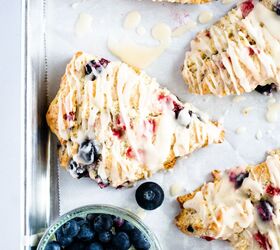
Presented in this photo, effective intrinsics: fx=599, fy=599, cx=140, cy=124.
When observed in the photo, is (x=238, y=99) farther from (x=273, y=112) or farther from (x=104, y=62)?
(x=104, y=62)

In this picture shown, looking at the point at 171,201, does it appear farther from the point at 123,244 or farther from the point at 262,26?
the point at 262,26

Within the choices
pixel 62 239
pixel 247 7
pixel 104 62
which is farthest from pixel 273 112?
pixel 62 239

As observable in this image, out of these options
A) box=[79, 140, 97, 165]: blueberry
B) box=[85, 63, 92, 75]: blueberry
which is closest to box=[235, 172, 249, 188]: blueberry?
box=[79, 140, 97, 165]: blueberry

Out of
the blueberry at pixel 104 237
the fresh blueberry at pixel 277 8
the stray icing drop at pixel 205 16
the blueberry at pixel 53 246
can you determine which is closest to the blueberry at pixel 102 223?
the blueberry at pixel 104 237

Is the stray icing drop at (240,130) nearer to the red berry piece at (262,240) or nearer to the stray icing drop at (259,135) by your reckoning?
the stray icing drop at (259,135)

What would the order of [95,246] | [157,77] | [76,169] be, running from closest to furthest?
[95,246] → [76,169] → [157,77]

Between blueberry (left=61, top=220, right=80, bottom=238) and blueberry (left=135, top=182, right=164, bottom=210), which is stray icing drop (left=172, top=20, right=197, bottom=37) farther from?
blueberry (left=61, top=220, right=80, bottom=238)
